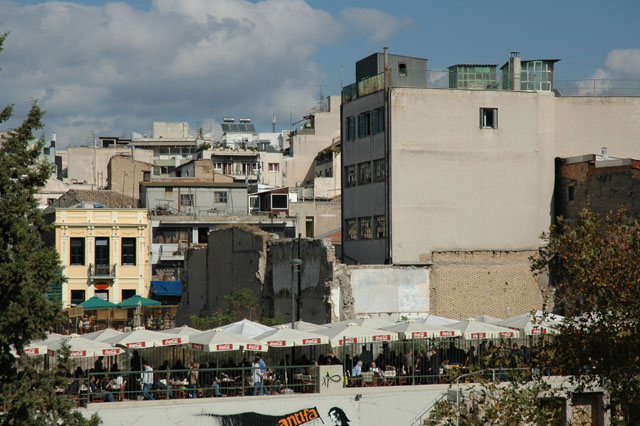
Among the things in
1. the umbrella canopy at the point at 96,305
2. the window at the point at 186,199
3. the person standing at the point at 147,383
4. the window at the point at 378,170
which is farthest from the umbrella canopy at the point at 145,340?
the window at the point at 186,199

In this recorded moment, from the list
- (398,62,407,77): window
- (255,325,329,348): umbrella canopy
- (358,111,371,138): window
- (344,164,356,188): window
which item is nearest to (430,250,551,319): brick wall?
(344,164,356,188): window

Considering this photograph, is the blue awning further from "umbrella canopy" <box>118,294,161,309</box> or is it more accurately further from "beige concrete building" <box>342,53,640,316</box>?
"beige concrete building" <box>342,53,640,316</box>

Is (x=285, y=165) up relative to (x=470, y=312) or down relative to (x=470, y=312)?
up

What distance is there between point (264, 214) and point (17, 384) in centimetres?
5479

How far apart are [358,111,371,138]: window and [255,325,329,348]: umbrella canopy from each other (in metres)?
19.4

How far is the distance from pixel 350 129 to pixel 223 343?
78.2ft

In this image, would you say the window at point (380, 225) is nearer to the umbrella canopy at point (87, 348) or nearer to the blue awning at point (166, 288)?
the umbrella canopy at point (87, 348)

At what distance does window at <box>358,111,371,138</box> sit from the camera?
5094 cm

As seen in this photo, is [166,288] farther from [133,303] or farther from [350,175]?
[350,175]

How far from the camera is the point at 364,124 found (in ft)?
169

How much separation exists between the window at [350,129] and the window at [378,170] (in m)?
3.10

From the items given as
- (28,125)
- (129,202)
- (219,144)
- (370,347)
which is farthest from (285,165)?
(28,125)

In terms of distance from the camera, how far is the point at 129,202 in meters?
81.5

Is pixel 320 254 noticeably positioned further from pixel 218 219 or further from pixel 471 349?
pixel 218 219
